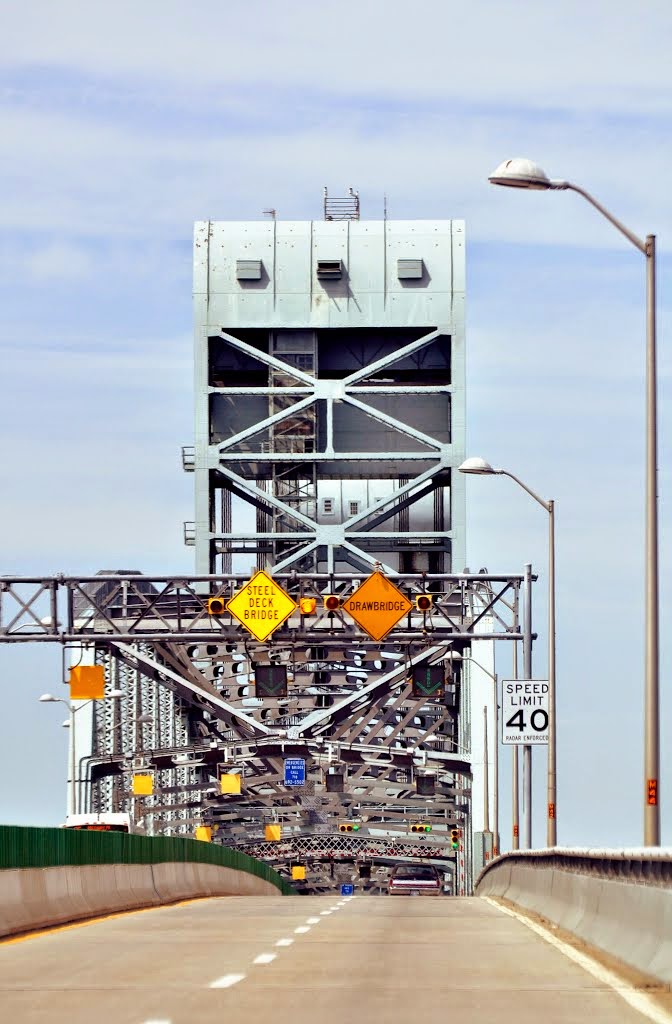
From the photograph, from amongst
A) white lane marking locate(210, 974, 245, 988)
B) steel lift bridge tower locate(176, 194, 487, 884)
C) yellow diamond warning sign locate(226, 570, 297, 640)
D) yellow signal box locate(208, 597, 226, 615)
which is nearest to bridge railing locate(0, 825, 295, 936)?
yellow signal box locate(208, 597, 226, 615)

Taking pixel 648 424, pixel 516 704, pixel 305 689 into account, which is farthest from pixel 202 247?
pixel 648 424

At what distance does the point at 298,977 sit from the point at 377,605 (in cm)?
3451

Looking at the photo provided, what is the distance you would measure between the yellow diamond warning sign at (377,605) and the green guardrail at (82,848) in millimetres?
7433

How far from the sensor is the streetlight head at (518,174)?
23.2 metres

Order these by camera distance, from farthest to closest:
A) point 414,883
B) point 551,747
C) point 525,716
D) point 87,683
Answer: point 414,883 < point 87,683 < point 525,716 < point 551,747

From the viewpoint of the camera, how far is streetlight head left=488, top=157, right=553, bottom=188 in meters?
23.2

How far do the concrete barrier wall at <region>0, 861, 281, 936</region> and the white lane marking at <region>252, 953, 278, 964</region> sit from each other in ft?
16.0

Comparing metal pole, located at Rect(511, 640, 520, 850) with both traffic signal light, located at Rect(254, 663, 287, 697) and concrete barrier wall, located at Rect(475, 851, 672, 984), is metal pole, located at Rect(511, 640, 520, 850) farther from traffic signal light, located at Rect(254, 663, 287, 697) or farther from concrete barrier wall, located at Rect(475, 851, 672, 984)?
concrete barrier wall, located at Rect(475, 851, 672, 984)

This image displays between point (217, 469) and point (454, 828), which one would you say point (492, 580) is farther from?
point (454, 828)

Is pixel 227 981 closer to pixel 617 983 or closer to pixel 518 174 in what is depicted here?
pixel 617 983

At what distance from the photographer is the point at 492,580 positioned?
49.7 metres

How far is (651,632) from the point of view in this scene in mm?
22062

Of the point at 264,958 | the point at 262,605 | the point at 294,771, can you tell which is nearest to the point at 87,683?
the point at 262,605

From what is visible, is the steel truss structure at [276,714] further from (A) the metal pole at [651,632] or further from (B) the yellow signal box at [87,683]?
(A) the metal pole at [651,632]
